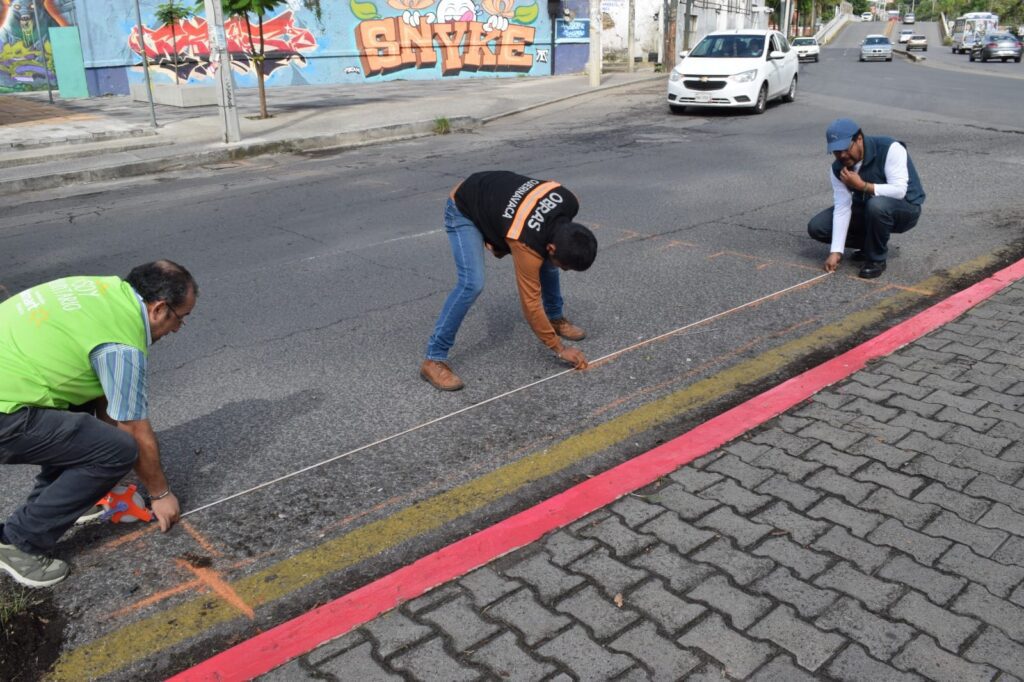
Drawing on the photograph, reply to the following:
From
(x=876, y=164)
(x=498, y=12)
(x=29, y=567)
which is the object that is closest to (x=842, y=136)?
(x=876, y=164)

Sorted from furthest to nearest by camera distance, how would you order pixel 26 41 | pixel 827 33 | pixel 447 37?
pixel 827 33, pixel 447 37, pixel 26 41

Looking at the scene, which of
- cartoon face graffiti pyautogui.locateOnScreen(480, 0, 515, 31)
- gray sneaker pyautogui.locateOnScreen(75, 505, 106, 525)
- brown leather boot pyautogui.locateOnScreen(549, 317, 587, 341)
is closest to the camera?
gray sneaker pyautogui.locateOnScreen(75, 505, 106, 525)

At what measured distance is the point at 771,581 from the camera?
10.1 feet

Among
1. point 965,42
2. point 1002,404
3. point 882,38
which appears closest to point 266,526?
point 1002,404

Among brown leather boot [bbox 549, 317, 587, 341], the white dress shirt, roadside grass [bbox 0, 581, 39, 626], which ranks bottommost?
roadside grass [bbox 0, 581, 39, 626]

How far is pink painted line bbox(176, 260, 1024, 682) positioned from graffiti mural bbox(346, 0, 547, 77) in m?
26.8

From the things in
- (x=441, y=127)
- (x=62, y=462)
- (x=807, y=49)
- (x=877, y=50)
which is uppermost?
(x=807, y=49)

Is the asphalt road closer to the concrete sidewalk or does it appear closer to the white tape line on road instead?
the white tape line on road

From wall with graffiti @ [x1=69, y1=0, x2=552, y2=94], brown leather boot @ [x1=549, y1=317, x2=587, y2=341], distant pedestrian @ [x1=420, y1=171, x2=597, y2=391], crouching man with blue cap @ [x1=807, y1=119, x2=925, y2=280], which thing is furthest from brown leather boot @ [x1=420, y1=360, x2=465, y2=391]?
wall with graffiti @ [x1=69, y1=0, x2=552, y2=94]

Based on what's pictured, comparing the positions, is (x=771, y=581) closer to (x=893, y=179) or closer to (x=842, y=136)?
(x=842, y=136)

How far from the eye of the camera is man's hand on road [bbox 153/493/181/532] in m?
3.51

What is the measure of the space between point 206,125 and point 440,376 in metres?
14.7

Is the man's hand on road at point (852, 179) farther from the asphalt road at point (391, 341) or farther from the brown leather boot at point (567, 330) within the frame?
the brown leather boot at point (567, 330)

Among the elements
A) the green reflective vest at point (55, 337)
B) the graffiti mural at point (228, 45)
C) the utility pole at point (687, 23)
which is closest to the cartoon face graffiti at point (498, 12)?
the graffiti mural at point (228, 45)
